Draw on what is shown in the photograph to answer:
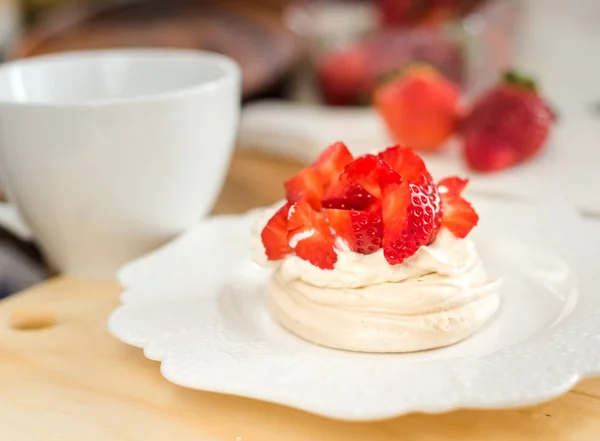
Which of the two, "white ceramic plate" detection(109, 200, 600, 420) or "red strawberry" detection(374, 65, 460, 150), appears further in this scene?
"red strawberry" detection(374, 65, 460, 150)

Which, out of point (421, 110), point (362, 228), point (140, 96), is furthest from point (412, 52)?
point (362, 228)

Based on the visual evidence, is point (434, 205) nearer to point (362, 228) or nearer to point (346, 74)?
point (362, 228)

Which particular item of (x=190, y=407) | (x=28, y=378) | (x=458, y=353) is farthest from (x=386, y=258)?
(x=28, y=378)

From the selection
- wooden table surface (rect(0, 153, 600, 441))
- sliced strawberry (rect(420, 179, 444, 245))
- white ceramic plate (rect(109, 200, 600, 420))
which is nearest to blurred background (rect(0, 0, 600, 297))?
white ceramic plate (rect(109, 200, 600, 420))

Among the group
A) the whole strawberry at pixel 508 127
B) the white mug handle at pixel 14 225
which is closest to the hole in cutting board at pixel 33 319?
the white mug handle at pixel 14 225

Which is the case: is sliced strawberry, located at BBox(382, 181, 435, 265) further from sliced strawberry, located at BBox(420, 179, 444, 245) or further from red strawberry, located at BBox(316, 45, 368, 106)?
red strawberry, located at BBox(316, 45, 368, 106)

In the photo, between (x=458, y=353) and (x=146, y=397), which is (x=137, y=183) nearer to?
(x=146, y=397)

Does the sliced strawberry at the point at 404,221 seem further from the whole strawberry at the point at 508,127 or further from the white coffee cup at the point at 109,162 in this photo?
the whole strawberry at the point at 508,127
